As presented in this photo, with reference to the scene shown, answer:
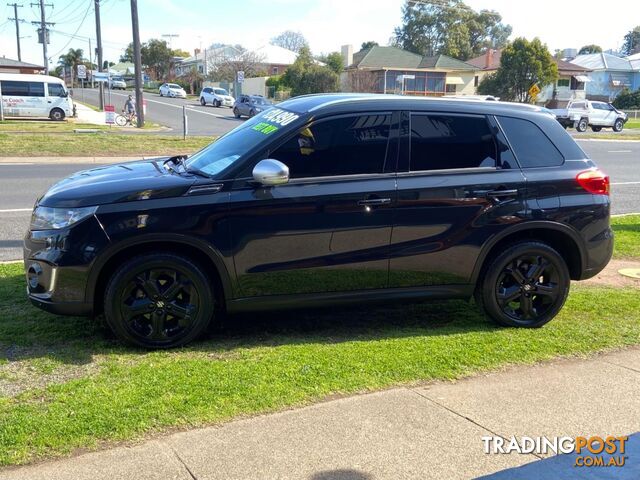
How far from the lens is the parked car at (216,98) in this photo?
52969 millimetres

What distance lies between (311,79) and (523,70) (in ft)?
61.1

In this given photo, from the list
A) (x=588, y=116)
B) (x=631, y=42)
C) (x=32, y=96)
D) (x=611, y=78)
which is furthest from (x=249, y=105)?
(x=631, y=42)

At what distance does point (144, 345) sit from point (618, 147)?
2726cm

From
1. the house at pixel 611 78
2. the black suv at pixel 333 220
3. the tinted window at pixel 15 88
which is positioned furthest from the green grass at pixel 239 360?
the house at pixel 611 78

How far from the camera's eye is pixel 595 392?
4.09 m

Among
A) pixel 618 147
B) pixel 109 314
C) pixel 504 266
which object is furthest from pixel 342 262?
pixel 618 147

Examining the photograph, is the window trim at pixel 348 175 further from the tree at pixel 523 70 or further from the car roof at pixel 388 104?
the tree at pixel 523 70

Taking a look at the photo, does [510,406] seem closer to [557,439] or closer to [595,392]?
[557,439]

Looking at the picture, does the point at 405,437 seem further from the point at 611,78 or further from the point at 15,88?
the point at 611,78

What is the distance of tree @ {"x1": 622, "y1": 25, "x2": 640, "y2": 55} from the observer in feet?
433

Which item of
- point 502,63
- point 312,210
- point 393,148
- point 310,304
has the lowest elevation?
point 310,304

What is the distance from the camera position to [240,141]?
5.00 m

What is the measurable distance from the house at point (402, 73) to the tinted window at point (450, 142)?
2043 inches

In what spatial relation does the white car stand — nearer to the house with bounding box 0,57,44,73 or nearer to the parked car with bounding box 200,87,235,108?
the parked car with bounding box 200,87,235,108
